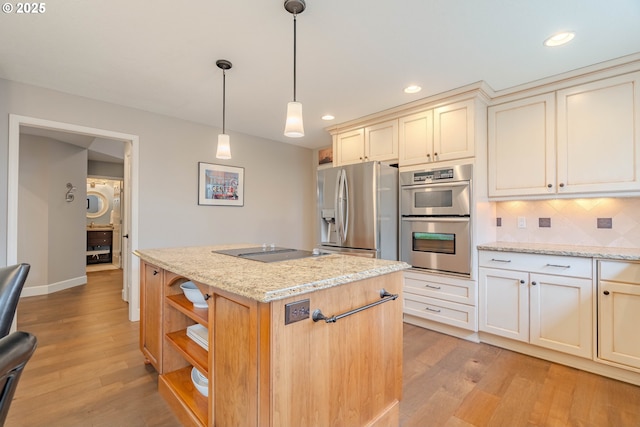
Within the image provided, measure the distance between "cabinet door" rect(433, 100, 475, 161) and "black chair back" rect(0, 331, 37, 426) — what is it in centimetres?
300

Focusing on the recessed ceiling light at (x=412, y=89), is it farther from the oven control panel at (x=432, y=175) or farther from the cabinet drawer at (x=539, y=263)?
the cabinet drawer at (x=539, y=263)

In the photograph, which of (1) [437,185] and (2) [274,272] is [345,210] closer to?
(1) [437,185]

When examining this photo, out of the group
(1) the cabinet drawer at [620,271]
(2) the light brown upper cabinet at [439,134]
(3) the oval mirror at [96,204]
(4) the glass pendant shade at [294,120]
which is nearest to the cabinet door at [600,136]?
(1) the cabinet drawer at [620,271]

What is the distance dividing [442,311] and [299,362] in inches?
86.5

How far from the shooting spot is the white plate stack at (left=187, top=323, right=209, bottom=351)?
1.58 metres

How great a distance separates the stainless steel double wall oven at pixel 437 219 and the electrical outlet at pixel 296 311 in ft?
6.87

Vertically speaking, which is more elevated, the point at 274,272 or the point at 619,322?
the point at 274,272

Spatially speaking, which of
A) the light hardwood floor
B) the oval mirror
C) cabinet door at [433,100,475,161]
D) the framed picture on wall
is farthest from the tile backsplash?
the oval mirror

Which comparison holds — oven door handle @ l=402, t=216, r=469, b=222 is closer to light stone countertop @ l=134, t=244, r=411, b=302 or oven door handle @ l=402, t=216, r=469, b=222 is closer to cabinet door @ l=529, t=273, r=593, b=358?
cabinet door @ l=529, t=273, r=593, b=358

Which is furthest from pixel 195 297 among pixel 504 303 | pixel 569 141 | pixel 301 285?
pixel 569 141

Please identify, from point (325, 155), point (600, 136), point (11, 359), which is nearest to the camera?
point (11, 359)

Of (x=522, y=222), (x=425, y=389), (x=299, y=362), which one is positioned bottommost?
(x=425, y=389)

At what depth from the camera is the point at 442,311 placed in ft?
9.37

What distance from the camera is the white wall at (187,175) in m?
2.74
